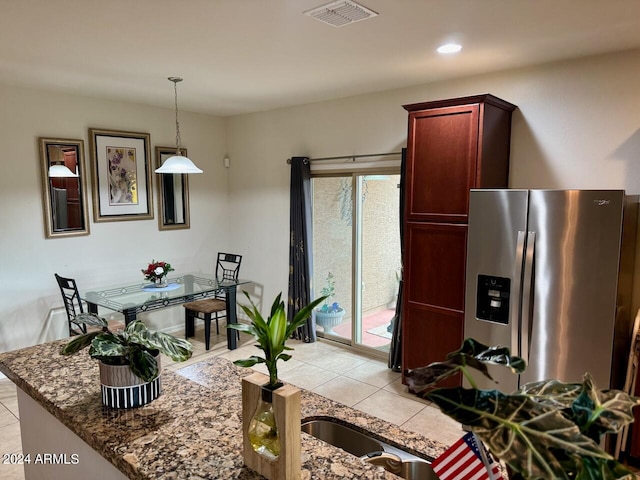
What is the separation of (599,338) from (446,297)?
1.07 meters

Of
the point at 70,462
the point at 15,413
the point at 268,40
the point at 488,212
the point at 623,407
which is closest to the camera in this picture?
the point at 623,407

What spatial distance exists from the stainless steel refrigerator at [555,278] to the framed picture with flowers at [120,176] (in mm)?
3585

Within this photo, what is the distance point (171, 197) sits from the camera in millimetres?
5250

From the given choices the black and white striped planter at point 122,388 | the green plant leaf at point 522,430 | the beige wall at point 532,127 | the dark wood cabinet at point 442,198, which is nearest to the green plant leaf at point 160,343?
the black and white striped planter at point 122,388

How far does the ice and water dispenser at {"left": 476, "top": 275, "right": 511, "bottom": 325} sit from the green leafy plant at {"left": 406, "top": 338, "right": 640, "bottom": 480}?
7.49 ft

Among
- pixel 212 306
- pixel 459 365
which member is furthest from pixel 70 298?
pixel 459 365

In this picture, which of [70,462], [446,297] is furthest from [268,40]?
[70,462]

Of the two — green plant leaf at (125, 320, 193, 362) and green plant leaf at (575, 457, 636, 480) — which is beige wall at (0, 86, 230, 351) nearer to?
green plant leaf at (125, 320, 193, 362)

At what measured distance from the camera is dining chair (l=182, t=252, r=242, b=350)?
4781 mm

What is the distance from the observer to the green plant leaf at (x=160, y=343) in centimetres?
138

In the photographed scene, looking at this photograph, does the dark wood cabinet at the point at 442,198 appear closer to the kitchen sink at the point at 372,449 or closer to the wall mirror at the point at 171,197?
the kitchen sink at the point at 372,449

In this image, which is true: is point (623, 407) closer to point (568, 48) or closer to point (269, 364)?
point (269, 364)

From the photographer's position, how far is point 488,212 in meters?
3.02

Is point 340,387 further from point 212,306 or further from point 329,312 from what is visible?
point 212,306
